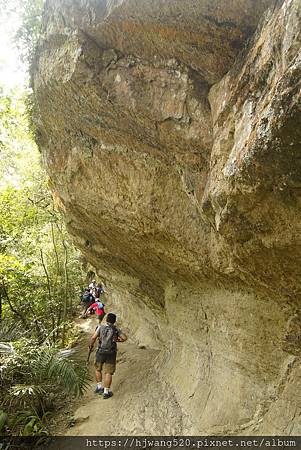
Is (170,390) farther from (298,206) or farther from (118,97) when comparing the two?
(118,97)

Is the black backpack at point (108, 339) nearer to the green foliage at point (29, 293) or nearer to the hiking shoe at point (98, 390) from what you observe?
the green foliage at point (29, 293)

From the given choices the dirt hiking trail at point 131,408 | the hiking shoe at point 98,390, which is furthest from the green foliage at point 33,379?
the dirt hiking trail at point 131,408

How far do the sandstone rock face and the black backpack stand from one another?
101cm

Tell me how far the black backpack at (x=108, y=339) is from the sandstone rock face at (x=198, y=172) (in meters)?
1.01

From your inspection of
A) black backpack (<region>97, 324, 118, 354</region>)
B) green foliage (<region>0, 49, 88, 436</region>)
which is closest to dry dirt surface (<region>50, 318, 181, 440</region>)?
green foliage (<region>0, 49, 88, 436</region>)

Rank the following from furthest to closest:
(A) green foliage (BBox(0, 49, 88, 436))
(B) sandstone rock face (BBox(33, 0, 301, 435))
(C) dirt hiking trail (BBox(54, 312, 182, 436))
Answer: (A) green foliage (BBox(0, 49, 88, 436)) < (C) dirt hiking trail (BBox(54, 312, 182, 436)) < (B) sandstone rock face (BBox(33, 0, 301, 435))

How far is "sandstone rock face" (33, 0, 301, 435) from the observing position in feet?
Answer: 10.6

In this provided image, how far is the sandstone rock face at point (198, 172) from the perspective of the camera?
324 cm

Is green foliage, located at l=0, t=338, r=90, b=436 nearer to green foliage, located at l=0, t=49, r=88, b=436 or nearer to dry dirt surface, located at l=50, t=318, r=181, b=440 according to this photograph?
green foliage, located at l=0, t=49, r=88, b=436

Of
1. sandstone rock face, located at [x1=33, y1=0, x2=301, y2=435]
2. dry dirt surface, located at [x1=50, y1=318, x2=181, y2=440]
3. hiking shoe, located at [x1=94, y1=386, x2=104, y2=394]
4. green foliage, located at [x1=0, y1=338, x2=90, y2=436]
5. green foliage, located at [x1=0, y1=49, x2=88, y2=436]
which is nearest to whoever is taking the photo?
sandstone rock face, located at [x1=33, y1=0, x2=301, y2=435]

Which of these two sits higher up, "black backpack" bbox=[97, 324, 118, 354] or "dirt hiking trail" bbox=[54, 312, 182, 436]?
"black backpack" bbox=[97, 324, 118, 354]

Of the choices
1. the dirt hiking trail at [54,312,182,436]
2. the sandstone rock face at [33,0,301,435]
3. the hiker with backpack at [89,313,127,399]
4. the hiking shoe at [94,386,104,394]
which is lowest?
the dirt hiking trail at [54,312,182,436]

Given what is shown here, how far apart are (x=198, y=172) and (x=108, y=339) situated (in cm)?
351

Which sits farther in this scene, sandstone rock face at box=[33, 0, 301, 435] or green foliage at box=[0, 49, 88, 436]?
green foliage at box=[0, 49, 88, 436]
